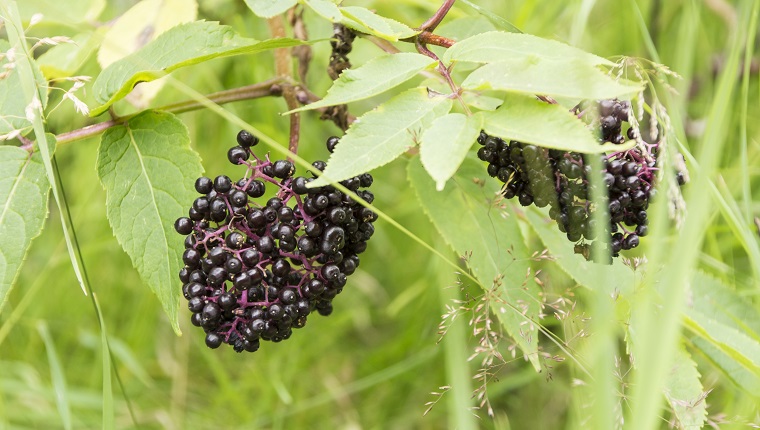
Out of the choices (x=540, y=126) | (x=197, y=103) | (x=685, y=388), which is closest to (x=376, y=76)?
(x=540, y=126)

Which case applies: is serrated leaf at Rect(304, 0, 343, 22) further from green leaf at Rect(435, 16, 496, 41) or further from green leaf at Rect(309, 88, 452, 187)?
green leaf at Rect(435, 16, 496, 41)

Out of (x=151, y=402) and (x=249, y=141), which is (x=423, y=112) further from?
(x=151, y=402)

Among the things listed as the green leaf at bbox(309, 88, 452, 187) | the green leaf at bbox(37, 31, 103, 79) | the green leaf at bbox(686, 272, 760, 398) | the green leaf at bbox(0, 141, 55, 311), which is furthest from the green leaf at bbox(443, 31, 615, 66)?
the green leaf at bbox(37, 31, 103, 79)

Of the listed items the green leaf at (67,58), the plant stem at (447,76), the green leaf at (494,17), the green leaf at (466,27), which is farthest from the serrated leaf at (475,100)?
the green leaf at (67,58)

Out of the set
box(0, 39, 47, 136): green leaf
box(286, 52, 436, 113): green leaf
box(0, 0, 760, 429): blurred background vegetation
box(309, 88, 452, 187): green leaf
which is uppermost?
box(286, 52, 436, 113): green leaf

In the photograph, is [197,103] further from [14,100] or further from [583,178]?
[583,178]

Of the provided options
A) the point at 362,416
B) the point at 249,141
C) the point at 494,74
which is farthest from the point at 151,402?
the point at 494,74
